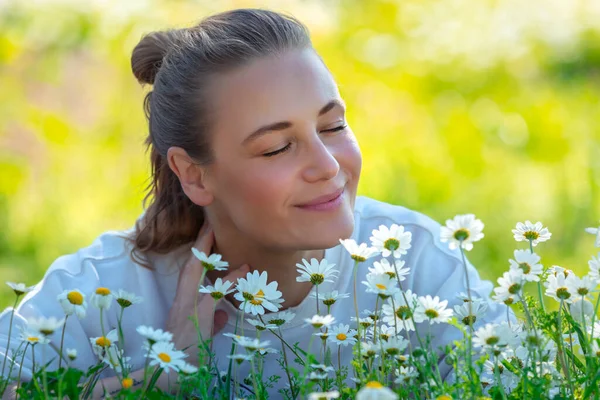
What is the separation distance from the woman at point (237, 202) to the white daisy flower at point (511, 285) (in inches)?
24.4

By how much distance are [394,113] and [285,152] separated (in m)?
3.09

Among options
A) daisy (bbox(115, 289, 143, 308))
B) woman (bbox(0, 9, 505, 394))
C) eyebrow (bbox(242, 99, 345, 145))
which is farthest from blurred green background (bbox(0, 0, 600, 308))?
daisy (bbox(115, 289, 143, 308))

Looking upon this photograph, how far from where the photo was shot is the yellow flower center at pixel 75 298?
4.85ft

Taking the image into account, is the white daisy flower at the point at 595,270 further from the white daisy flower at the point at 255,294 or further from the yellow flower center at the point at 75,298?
the yellow flower center at the point at 75,298

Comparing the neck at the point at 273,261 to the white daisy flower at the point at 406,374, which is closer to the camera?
the white daisy flower at the point at 406,374

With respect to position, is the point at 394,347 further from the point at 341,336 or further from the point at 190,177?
the point at 190,177

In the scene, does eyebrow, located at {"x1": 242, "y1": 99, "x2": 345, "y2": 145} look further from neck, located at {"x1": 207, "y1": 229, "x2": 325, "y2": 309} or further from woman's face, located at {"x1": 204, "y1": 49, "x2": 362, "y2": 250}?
neck, located at {"x1": 207, "y1": 229, "x2": 325, "y2": 309}

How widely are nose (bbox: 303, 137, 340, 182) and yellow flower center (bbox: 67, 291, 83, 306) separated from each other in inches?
25.8

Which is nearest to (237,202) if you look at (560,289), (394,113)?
(560,289)

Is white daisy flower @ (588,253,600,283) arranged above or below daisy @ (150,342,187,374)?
above

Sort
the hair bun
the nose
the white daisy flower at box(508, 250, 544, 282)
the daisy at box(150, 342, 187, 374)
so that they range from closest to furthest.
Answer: the daisy at box(150, 342, 187, 374)
the white daisy flower at box(508, 250, 544, 282)
the nose
the hair bun

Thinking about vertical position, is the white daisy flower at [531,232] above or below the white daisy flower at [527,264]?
above

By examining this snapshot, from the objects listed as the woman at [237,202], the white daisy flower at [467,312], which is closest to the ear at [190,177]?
the woman at [237,202]

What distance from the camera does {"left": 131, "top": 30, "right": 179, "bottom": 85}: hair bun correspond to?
7.81 feet
